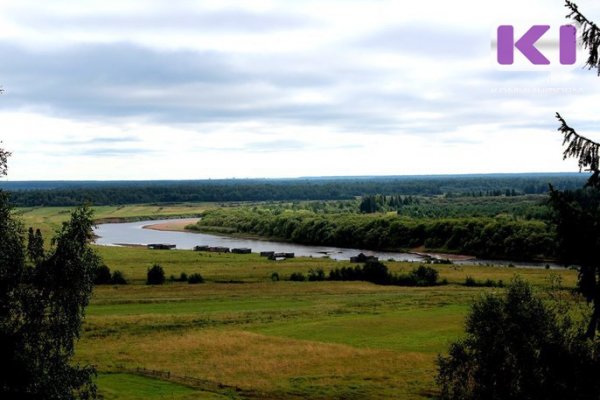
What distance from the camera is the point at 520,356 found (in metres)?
24.2

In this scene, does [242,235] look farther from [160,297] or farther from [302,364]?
[302,364]

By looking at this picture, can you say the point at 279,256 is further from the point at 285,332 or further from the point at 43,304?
the point at 43,304

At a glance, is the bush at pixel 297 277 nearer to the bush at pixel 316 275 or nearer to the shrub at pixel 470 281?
the bush at pixel 316 275

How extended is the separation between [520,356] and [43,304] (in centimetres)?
1868

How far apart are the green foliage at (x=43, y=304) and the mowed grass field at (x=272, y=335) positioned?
15496 millimetres

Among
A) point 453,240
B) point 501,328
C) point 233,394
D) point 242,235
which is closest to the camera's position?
point 501,328

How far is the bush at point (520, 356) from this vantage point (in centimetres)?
1941

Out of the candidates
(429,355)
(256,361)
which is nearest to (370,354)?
(429,355)

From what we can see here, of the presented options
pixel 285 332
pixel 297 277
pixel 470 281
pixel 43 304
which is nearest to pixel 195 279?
pixel 297 277

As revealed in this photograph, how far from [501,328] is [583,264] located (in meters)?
13.7

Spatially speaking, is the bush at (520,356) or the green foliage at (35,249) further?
the green foliage at (35,249)

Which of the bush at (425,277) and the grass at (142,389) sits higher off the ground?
the bush at (425,277)

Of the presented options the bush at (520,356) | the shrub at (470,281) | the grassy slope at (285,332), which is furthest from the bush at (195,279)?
the bush at (520,356)

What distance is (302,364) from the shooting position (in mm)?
47719
